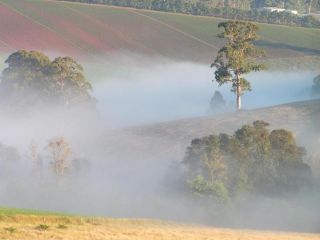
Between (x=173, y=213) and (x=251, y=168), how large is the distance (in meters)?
8.88

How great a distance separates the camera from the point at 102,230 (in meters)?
51.7

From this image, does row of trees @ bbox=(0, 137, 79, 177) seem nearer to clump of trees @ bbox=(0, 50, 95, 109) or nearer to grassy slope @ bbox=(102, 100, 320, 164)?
grassy slope @ bbox=(102, 100, 320, 164)

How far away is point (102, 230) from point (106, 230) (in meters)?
0.50

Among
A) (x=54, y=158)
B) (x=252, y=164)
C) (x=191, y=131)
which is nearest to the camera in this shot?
(x=252, y=164)

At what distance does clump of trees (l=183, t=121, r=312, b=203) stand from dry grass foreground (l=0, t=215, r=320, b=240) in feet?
43.1

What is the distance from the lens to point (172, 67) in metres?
191

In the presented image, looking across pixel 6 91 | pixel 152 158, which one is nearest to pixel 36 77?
pixel 6 91

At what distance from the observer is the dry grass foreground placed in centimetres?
4750

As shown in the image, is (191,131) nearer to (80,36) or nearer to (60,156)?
(60,156)

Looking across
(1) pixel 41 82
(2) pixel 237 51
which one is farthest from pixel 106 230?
(1) pixel 41 82

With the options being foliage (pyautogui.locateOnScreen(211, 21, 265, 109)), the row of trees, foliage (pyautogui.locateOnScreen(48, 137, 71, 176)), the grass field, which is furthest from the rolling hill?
the grass field

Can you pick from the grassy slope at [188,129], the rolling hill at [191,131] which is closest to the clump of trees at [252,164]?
the rolling hill at [191,131]

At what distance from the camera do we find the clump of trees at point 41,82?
382 feet

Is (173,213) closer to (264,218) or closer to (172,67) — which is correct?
(264,218)
